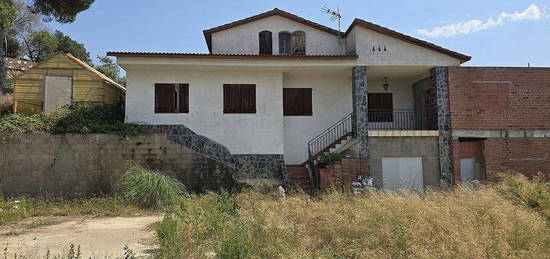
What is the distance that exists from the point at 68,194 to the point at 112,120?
10.7ft

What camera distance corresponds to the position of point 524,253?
5.68m

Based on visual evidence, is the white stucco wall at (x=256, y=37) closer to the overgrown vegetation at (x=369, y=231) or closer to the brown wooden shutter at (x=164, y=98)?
the brown wooden shutter at (x=164, y=98)

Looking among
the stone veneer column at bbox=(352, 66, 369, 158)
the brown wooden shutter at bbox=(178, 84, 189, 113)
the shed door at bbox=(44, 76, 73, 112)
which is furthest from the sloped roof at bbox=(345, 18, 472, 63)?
the shed door at bbox=(44, 76, 73, 112)

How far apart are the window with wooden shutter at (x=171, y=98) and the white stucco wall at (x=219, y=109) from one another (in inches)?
6.7

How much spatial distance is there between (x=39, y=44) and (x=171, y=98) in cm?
3034

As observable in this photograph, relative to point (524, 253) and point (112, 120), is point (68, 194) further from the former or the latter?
point (524, 253)

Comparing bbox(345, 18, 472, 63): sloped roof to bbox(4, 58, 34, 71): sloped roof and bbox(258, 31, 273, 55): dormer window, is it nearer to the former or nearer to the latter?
bbox(258, 31, 273, 55): dormer window

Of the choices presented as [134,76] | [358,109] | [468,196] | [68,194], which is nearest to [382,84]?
[358,109]

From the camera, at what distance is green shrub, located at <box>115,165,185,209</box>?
12000 millimetres

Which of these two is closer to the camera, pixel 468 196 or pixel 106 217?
pixel 468 196

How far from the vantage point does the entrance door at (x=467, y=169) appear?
49.9 feet

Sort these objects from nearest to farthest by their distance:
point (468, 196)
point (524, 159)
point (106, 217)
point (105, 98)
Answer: point (468, 196)
point (106, 217)
point (524, 159)
point (105, 98)

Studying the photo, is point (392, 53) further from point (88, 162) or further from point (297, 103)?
point (88, 162)

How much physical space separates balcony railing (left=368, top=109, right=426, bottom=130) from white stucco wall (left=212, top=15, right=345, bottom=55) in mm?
3619
